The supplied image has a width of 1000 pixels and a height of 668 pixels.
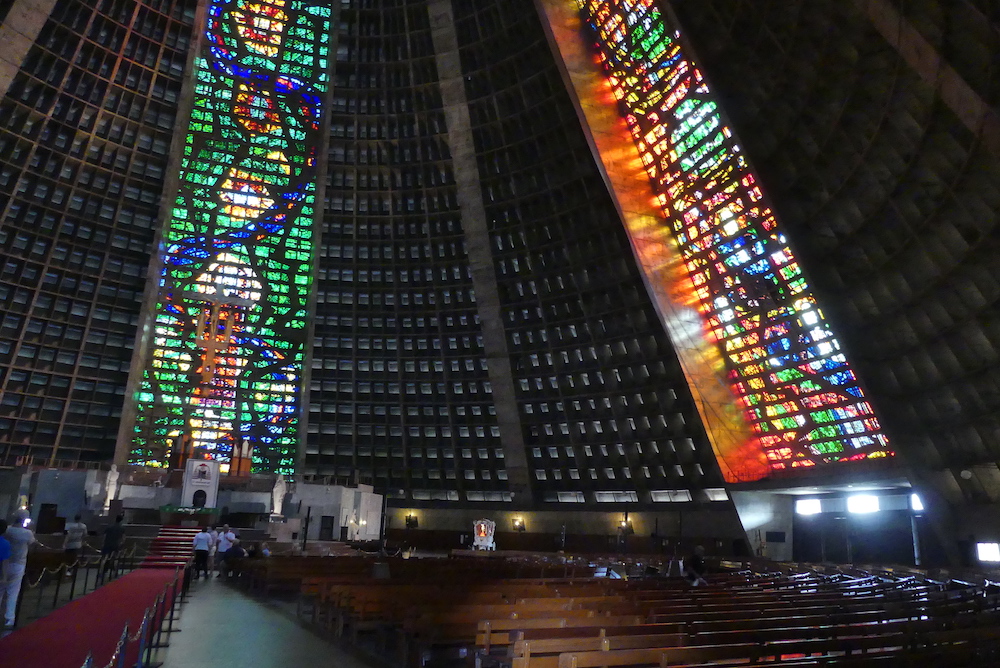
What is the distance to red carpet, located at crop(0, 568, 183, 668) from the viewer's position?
484 centimetres

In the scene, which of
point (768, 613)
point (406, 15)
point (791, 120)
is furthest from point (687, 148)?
point (768, 613)

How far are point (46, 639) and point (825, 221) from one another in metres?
20.9

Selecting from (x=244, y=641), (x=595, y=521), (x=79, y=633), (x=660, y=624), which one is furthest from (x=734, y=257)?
(x=79, y=633)

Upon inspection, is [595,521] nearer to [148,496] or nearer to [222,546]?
[222,546]

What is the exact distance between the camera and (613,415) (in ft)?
105

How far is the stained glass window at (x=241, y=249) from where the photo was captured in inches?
1334

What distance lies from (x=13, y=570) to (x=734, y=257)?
22671 millimetres

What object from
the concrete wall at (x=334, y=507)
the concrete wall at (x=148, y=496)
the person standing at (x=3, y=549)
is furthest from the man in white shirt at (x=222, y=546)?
the person standing at (x=3, y=549)

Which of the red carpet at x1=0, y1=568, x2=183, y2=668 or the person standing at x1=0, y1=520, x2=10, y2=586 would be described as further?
the person standing at x1=0, y1=520, x2=10, y2=586

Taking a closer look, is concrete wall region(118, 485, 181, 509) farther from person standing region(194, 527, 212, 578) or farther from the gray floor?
the gray floor

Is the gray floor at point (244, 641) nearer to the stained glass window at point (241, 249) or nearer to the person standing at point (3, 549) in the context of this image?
the person standing at point (3, 549)

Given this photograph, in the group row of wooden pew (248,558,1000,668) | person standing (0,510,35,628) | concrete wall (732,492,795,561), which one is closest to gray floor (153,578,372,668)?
row of wooden pew (248,558,1000,668)

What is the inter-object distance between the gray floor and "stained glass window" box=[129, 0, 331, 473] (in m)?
22.9

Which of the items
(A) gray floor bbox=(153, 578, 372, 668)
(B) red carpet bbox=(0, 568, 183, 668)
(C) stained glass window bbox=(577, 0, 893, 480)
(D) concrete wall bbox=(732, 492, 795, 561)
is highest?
(C) stained glass window bbox=(577, 0, 893, 480)
